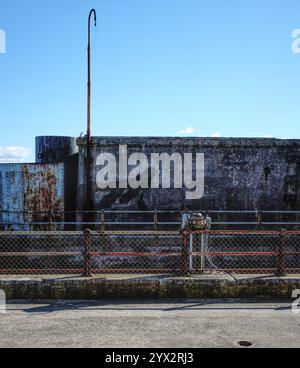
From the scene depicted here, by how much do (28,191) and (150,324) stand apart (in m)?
10.8

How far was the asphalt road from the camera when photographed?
5047 millimetres

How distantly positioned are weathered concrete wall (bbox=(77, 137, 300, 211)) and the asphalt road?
29.6 feet

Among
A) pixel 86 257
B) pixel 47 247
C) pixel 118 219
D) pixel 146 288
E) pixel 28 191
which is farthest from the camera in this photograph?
pixel 118 219

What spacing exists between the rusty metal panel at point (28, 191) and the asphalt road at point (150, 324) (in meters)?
8.68

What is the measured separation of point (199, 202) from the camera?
52.2 ft

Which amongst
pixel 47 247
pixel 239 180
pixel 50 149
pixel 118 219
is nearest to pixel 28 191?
pixel 50 149

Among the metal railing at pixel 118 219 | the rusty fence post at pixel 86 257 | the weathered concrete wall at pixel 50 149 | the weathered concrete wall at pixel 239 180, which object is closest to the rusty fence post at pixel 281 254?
the rusty fence post at pixel 86 257

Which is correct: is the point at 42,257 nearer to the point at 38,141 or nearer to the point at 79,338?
the point at 38,141

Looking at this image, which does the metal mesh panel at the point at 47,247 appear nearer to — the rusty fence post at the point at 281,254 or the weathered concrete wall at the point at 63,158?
the weathered concrete wall at the point at 63,158

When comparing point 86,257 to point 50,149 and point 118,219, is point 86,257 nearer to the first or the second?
point 118,219

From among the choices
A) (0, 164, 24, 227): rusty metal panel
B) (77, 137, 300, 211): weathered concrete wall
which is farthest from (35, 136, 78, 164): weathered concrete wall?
(77, 137, 300, 211): weathered concrete wall

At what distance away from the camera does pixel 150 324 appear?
18.7 feet

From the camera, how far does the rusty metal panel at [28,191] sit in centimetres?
1516
